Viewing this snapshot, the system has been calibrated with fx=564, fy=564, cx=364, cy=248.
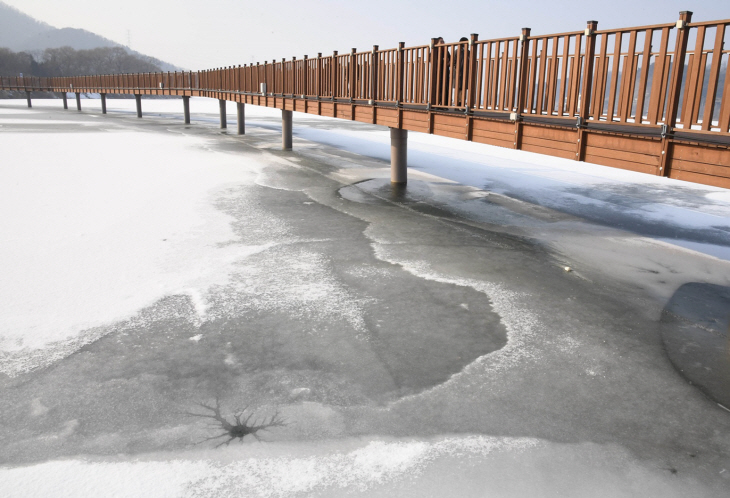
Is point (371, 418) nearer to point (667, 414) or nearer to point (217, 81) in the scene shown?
point (667, 414)

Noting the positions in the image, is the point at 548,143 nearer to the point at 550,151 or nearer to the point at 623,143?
the point at 550,151

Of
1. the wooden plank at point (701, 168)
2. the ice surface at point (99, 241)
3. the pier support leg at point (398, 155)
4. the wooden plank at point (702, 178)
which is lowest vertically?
the ice surface at point (99, 241)

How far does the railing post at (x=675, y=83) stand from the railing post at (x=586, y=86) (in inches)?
52.1

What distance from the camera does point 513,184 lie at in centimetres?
1736

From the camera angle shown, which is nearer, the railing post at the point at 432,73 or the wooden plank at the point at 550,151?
the wooden plank at the point at 550,151

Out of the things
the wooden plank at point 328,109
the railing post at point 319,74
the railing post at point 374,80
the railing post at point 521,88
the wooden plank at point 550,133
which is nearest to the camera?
the wooden plank at point 550,133

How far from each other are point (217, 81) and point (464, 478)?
3212 cm

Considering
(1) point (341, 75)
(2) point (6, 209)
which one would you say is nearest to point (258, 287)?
(2) point (6, 209)

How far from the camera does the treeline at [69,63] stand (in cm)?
13275

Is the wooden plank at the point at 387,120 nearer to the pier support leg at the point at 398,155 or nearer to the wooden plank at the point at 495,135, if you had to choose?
the pier support leg at the point at 398,155

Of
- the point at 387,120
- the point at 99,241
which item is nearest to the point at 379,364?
the point at 99,241

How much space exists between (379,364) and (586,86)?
5.48 meters

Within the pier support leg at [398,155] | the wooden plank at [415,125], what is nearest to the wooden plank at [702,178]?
the wooden plank at [415,125]

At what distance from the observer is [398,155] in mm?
16250
